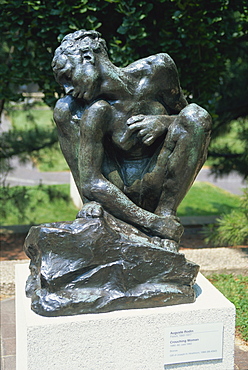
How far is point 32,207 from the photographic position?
20.7 ft

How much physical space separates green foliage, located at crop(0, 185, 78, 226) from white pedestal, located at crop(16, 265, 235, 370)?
10.3ft

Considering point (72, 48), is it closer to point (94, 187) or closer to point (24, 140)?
point (94, 187)

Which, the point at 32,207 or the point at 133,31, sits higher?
the point at 133,31

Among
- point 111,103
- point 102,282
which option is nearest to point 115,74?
point 111,103

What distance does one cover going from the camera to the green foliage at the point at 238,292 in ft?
12.4

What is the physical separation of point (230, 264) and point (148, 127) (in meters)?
2.11

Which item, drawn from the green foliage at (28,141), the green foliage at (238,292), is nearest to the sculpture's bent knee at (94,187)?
the green foliage at (238,292)

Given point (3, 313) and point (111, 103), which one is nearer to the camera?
point (111, 103)

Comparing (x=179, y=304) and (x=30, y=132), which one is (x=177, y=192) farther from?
(x=30, y=132)

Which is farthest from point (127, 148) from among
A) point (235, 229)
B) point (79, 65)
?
point (235, 229)

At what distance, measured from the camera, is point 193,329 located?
2811mm

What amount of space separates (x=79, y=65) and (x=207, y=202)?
5.62 m

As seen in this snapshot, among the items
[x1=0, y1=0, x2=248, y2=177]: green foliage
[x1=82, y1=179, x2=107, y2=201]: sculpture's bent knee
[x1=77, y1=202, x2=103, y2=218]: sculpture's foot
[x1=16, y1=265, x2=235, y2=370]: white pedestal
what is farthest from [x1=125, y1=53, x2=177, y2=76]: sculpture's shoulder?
[x1=0, y1=0, x2=248, y2=177]: green foliage

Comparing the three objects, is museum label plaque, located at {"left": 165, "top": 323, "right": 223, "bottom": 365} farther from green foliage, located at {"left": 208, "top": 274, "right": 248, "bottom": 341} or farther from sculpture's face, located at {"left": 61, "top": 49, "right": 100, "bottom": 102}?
sculpture's face, located at {"left": 61, "top": 49, "right": 100, "bottom": 102}
